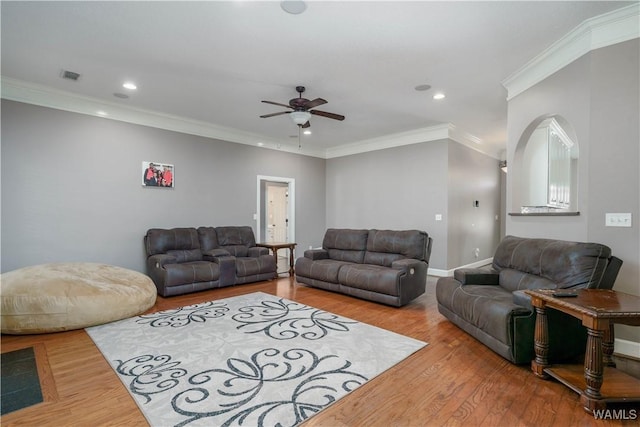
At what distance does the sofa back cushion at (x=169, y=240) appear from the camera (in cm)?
498

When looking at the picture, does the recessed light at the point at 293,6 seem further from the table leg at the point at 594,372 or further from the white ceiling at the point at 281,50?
the table leg at the point at 594,372

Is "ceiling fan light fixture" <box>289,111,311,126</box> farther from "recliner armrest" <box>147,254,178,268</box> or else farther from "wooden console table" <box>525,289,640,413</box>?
"wooden console table" <box>525,289,640,413</box>

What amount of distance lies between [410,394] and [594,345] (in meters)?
1.17

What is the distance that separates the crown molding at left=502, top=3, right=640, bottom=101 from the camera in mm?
2605

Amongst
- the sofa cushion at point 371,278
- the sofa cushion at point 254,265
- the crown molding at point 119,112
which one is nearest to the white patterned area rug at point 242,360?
the sofa cushion at point 371,278

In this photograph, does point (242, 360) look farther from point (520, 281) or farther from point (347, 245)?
point (347, 245)

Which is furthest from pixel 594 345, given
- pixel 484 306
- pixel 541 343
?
pixel 484 306

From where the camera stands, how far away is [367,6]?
2.53m

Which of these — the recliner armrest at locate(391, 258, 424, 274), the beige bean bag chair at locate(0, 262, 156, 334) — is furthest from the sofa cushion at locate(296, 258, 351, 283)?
the beige bean bag chair at locate(0, 262, 156, 334)

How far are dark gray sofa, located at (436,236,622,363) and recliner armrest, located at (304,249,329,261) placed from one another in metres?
2.40

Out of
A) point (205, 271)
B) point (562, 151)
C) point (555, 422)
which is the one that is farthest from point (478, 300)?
point (562, 151)

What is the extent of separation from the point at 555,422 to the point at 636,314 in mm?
795

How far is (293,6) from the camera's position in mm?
2502

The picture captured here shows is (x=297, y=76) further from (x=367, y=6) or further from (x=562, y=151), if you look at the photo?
(x=562, y=151)
